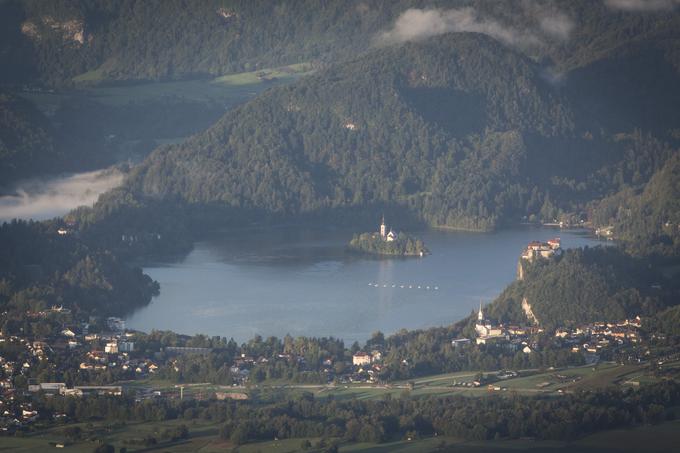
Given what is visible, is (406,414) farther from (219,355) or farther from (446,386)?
(219,355)

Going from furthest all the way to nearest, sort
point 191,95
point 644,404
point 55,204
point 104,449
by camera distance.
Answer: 1. point 191,95
2. point 55,204
3. point 644,404
4. point 104,449

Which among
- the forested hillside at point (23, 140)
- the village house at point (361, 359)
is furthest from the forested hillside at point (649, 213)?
the forested hillside at point (23, 140)

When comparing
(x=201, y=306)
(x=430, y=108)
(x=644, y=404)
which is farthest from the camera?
(x=430, y=108)

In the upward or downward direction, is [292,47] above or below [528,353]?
above

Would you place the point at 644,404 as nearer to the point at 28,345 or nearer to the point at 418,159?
the point at 28,345

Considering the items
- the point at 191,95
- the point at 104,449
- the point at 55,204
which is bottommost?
the point at 104,449

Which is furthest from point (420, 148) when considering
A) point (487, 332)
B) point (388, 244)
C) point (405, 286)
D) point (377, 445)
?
point (377, 445)

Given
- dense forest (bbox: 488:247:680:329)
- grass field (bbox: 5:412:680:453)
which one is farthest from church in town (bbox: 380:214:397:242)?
grass field (bbox: 5:412:680:453)

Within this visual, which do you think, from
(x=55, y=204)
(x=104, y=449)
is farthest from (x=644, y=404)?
(x=55, y=204)
